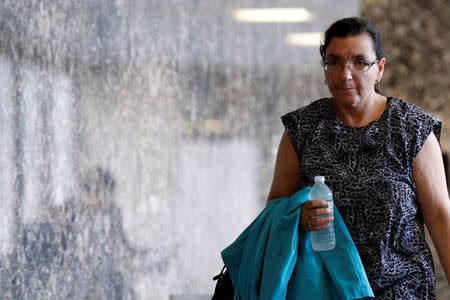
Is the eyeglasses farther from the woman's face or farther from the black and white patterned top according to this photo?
the black and white patterned top

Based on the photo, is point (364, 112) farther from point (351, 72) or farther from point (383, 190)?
point (383, 190)

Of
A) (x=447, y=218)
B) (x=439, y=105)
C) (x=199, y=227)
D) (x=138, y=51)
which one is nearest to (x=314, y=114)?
(x=447, y=218)

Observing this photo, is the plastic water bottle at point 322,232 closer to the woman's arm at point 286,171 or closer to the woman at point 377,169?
the woman at point 377,169

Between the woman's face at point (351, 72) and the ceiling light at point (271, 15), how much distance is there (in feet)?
5.65

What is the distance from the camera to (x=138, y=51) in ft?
9.03

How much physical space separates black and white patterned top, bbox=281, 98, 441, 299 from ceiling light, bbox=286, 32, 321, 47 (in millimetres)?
2106

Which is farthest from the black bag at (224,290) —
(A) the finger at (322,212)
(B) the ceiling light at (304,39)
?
(B) the ceiling light at (304,39)

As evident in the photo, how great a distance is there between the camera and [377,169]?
6.31 feet

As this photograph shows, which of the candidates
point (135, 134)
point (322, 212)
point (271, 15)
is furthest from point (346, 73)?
point (271, 15)

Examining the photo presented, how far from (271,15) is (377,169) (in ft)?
7.05

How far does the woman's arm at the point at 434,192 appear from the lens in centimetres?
193

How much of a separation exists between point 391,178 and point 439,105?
151 inches

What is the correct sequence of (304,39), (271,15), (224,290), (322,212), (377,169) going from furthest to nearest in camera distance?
1. (304,39)
2. (271,15)
3. (224,290)
4. (377,169)
5. (322,212)

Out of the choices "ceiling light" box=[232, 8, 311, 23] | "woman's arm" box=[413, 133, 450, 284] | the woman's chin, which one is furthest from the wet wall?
"woman's arm" box=[413, 133, 450, 284]
